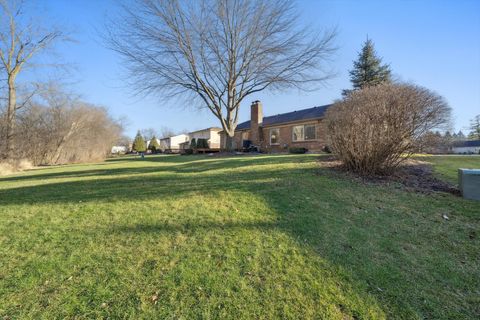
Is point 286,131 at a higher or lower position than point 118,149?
higher

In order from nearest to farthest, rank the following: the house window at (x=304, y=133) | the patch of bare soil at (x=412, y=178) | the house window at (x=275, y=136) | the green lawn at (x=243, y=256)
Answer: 1. the green lawn at (x=243, y=256)
2. the patch of bare soil at (x=412, y=178)
3. the house window at (x=304, y=133)
4. the house window at (x=275, y=136)

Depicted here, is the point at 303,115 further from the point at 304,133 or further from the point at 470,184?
the point at 470,184

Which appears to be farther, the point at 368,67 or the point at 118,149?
the point at 118,149

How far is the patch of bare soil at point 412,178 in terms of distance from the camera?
17.8ft

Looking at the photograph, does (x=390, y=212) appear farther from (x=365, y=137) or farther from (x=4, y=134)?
(x=4, y=134)

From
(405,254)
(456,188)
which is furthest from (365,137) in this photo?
(405,254)

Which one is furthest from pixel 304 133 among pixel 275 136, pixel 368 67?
pixel 368 67

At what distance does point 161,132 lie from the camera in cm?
8512

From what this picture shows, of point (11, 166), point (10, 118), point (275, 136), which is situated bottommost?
point (11, 166)

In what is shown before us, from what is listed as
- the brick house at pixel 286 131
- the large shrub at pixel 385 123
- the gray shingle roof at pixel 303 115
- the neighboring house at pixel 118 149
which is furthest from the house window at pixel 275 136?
the neighboring house at pixel 118 149

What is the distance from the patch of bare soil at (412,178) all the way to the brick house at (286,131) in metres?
8.71

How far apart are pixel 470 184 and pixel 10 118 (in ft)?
82.2

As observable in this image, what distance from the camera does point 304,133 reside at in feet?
60.8

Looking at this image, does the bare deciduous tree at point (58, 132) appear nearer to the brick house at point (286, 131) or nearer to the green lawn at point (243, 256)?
the brick house at point (286, 131)
